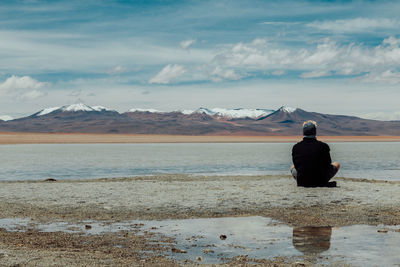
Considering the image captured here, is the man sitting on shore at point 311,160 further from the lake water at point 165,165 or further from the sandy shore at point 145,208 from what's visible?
the lake water at point 165,165

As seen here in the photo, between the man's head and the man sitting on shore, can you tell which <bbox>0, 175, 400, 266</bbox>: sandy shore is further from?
the man's head

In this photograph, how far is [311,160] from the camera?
42.7 feet

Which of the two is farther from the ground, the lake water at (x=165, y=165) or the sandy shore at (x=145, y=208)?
the sandy shore at (x=145, y=208)

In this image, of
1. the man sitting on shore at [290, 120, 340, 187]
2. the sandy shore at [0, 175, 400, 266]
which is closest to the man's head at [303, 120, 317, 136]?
the man sitting on shore at [290, 120, 340, 187]

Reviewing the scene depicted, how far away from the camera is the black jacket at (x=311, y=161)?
12.8 m

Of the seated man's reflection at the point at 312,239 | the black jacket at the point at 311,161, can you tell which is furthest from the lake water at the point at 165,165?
the seated man's reflection at the point at 312,239

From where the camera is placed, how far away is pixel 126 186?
1712 centimetres

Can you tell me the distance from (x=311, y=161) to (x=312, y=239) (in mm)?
4841

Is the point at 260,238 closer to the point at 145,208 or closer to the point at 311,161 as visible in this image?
the point at 145,208

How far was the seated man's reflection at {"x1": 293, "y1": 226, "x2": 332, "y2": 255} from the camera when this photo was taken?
7.73 m

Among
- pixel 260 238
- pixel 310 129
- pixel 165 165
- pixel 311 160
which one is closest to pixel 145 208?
pixel 260 238

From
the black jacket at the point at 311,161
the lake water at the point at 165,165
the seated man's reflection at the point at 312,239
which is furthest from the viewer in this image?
the lake water at the point at 165,165

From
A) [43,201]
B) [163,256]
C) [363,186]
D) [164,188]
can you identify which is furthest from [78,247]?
[363,186]

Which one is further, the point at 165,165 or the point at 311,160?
the point at 165,165
